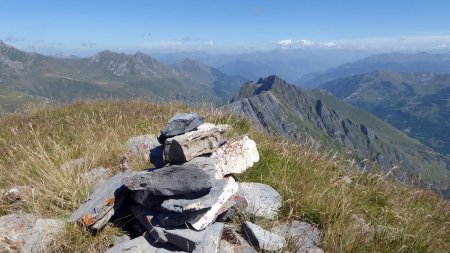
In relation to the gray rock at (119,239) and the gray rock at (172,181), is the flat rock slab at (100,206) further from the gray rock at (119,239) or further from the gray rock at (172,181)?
the gray rock at (172,181)

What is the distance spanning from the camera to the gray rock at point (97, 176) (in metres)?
7.39

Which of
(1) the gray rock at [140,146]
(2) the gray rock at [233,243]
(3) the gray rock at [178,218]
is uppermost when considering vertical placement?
(1) the gray rock at [140,146]

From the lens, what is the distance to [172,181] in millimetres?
6102

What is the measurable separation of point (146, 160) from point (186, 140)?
2.29m

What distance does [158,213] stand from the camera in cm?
620

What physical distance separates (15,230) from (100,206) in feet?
5.21

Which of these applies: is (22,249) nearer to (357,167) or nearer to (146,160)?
(146,160)

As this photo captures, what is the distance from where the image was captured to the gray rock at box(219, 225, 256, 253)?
5727mm

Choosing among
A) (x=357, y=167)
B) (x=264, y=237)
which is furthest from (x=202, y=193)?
(x=357, y=167)

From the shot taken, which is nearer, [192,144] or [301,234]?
[301,234]

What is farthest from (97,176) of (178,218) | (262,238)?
(262,238)

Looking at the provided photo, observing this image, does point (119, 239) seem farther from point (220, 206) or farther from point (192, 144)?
point (192, 144)

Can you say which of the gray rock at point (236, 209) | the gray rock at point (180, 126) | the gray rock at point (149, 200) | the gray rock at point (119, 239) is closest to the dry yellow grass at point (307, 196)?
the gray rock at point (119, 239)

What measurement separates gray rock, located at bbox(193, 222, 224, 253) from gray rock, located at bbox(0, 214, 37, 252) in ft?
9.39
